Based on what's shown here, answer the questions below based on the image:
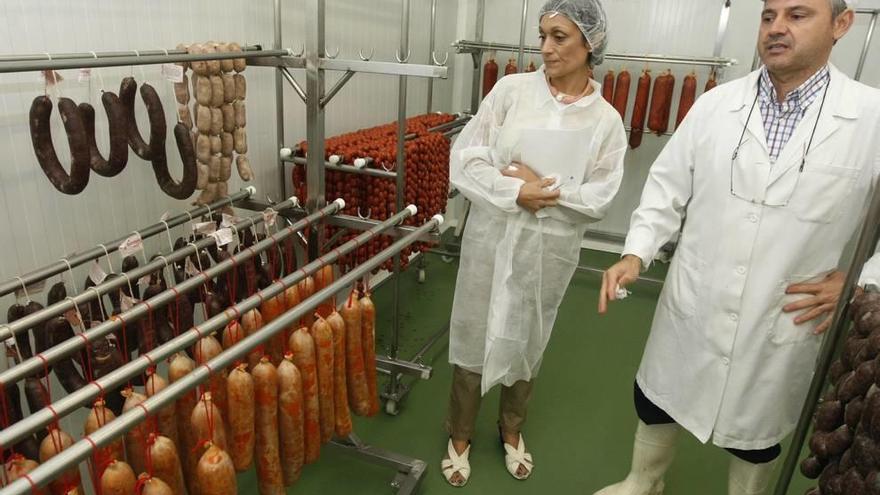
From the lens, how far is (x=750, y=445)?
1714 mm

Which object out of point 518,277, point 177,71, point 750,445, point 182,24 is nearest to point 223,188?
point 177,71

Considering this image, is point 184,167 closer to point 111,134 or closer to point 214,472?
point 111,134

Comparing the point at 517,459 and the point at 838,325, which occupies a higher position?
the point at 838,325

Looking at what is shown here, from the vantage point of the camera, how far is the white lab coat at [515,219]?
1.98 metres

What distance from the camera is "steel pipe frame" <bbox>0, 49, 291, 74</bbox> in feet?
4.21

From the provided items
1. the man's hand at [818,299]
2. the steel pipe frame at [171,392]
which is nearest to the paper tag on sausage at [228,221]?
the steel pipe frame at [171,392]

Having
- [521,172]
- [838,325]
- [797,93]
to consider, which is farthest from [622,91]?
[838,325]

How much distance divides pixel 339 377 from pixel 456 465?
0.92 metres

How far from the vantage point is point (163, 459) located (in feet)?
3.73

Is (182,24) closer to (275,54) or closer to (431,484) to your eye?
(275,54)

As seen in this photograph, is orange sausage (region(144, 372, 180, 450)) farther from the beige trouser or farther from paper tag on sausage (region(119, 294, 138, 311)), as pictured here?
the beige trouser

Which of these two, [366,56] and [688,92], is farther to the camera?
[688,92]

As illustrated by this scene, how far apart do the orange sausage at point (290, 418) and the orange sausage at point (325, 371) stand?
0.29 ft

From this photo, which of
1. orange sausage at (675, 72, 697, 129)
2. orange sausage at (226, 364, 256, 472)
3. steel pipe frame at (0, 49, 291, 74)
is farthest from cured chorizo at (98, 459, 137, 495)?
orange sausage at (675, 72, 697, 129)
